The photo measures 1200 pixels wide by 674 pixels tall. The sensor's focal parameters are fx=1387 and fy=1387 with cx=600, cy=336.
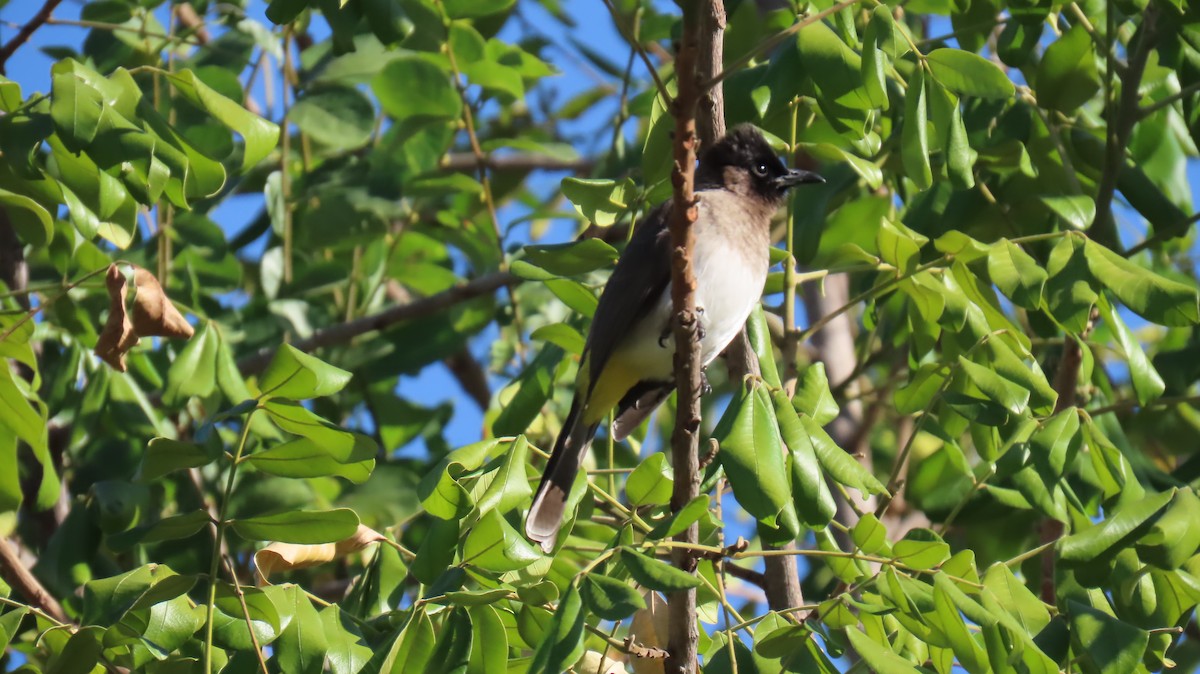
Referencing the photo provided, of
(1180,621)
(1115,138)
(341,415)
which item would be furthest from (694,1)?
(341,415)

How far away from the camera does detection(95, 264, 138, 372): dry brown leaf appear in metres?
3.40

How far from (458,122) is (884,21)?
2.29 meters

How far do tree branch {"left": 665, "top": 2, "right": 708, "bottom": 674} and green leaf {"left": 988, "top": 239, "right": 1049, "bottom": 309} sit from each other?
729 millimetres

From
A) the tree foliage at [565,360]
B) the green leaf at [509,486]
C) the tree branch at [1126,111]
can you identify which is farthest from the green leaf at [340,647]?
the tree branch at [1126,111]

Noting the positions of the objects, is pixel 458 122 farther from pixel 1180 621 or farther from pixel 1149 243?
pixel 1180 621

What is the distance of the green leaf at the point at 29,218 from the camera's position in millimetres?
3539

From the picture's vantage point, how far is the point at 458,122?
5102 mm

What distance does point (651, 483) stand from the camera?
3.30 metres

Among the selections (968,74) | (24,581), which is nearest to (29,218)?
(24,581)

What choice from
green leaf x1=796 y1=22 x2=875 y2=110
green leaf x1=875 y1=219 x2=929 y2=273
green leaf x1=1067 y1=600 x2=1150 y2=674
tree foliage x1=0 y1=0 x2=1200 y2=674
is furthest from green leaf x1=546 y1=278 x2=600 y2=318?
green leaf x1=1067 y1=600 x2=1150 y2=674

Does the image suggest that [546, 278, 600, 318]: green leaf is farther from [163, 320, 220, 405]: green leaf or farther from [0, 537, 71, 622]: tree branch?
[0, 537, 71, 622]: tree branch

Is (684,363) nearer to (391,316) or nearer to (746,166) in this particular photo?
(746,166)

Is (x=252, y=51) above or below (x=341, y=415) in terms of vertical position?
above

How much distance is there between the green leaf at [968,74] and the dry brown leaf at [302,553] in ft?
5.60
